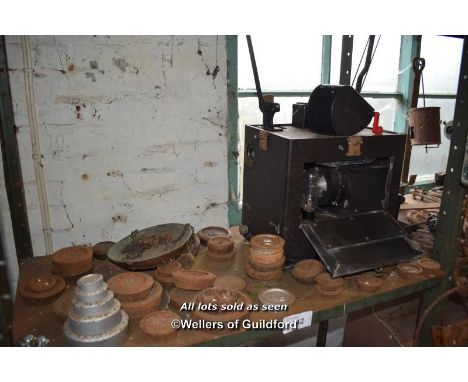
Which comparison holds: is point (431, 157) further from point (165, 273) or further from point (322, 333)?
point (165, 273)

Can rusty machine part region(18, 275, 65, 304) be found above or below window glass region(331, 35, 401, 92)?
below

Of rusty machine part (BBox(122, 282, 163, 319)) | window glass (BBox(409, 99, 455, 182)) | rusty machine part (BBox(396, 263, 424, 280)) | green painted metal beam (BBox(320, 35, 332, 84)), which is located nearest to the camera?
rusty machine part (BBox(122, 282, 163, 319))

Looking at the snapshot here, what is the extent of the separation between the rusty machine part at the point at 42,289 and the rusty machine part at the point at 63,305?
0.03m

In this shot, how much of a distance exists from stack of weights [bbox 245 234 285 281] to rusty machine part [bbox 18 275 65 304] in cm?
55

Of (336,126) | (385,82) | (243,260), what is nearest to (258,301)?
(243,260)

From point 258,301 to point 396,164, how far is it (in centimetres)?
67

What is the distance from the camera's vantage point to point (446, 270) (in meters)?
1.17

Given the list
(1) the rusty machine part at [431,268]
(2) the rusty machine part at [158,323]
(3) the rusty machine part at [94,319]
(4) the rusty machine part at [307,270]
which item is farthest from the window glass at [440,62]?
(3) the rusty machine part at [94,319]

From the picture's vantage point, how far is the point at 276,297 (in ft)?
3.22

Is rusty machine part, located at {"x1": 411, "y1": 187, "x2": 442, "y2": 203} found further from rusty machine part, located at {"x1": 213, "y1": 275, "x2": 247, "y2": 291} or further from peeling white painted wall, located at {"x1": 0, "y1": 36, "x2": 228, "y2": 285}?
rusty machine part, located at {"x1": 213, "y1": 275, "x2": 247, "y2": 291}

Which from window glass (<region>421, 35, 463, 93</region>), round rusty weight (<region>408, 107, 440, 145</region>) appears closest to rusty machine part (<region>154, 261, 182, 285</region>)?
round rusty weight (<region>408, 107, 440, 145</region>)

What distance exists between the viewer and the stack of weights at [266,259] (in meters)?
1.05

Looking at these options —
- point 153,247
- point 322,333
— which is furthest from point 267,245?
point 322,333

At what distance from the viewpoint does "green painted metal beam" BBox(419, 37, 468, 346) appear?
105 cm
